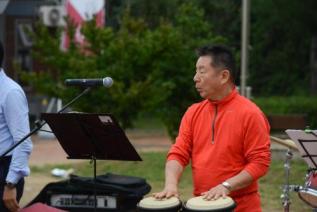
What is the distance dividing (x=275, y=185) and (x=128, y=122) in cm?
481

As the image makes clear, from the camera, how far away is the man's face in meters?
4.74

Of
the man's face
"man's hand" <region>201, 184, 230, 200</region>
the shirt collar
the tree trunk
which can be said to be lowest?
the tree trunk

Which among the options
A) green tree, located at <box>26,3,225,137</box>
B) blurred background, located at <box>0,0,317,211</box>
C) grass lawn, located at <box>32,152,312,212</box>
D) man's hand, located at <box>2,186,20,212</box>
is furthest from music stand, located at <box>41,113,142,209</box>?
green tree, located at <box>26,3,225,137</box>

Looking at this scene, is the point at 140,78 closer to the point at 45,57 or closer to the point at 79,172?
the point at 45,57

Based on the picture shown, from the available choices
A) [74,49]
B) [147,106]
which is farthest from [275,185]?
[74,49]

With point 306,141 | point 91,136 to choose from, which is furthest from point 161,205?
point 306,141

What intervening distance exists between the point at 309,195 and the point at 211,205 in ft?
6.15

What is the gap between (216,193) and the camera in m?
4.45

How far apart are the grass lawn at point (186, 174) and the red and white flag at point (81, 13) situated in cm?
316

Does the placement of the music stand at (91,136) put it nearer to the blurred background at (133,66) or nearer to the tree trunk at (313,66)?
the blurred background at (133,66)

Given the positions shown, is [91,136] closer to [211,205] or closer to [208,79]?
[208,79]

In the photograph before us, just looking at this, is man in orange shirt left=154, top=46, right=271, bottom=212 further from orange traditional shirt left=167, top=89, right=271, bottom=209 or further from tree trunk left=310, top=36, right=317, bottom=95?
tree trunk left=310, top=36, right=317, bottom=95

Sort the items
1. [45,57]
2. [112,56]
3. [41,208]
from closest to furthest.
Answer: [41,208], [112,56], [45,57]

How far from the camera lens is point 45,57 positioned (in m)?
16.0
